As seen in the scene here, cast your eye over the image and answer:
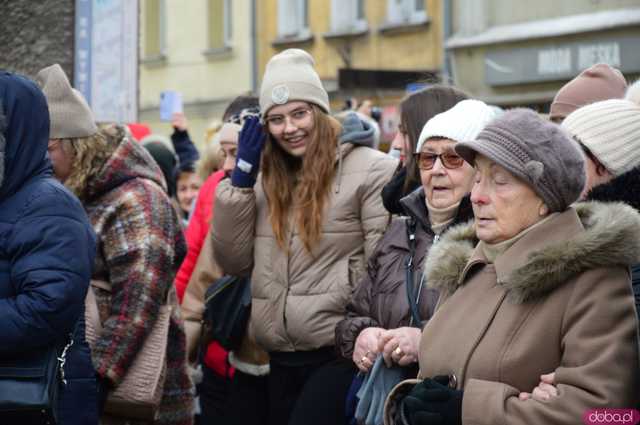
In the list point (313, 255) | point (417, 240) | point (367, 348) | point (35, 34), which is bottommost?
point (367, 348)

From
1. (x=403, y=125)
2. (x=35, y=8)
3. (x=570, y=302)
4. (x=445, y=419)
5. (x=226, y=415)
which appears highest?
(x=35, y=8)

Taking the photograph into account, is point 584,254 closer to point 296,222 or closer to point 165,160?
point 296,222

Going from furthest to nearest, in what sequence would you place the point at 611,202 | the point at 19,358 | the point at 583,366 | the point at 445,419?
the point at 19,358, the point at 611,202, the point at 445,419, the point at 583,366

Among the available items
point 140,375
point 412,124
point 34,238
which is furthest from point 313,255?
point 34,238

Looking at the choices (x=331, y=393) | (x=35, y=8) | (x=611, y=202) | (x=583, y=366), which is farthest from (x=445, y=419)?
(x=35, y=8)

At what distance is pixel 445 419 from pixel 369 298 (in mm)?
1395

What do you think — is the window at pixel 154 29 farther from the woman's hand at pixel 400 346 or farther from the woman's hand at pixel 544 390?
the woman's hand at pixel 544 390

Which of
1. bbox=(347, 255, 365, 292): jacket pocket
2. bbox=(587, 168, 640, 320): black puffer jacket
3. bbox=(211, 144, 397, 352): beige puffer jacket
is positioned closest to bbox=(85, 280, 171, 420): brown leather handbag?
bbox=(211, 144, 397, 352): beige puffer jacket

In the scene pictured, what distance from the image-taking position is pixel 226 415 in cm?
657

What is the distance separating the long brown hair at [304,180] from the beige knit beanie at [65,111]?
83cm

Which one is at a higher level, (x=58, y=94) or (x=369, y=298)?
(x=58, y=94)

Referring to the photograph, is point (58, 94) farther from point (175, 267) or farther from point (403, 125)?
point (403, 125)

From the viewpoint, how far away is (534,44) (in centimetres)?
2027

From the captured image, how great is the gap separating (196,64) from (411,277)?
80.1ft
